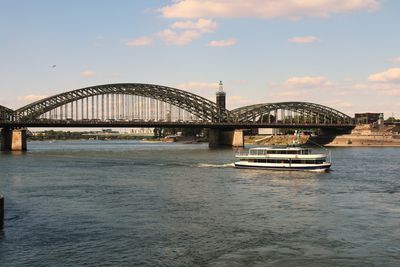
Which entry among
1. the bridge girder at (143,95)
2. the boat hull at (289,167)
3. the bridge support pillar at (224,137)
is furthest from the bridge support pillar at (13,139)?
the boat hull at (289,167)

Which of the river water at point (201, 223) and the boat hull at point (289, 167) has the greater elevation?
the boat hull at point (289, 167)

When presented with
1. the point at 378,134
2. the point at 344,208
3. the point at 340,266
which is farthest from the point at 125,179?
the point at 378,134

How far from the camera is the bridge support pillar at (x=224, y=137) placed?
18200 centimetres

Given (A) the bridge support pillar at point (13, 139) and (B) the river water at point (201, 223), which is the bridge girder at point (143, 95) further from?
(B) the river water at point (201, 223)

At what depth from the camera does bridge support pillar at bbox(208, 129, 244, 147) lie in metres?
182

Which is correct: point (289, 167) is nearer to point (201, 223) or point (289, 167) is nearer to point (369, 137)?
point (201, 223)

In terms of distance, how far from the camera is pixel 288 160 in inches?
3056

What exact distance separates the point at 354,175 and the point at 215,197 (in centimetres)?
2844

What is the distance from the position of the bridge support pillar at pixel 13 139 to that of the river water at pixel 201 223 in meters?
93.6

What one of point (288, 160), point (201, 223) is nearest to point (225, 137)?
point (288, 160)

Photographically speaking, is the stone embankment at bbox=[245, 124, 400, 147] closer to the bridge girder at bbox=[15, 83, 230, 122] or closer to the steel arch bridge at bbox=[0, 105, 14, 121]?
the bridge girder at bbox=[15, 83, 230, 122]

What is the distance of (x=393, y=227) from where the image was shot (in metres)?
33.8

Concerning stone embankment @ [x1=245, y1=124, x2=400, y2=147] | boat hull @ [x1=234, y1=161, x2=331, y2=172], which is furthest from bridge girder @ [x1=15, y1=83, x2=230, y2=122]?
boat hull @ [x1=234, y1=161, x2=331, y2=172]

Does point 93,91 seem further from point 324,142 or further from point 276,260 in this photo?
point 276,260
